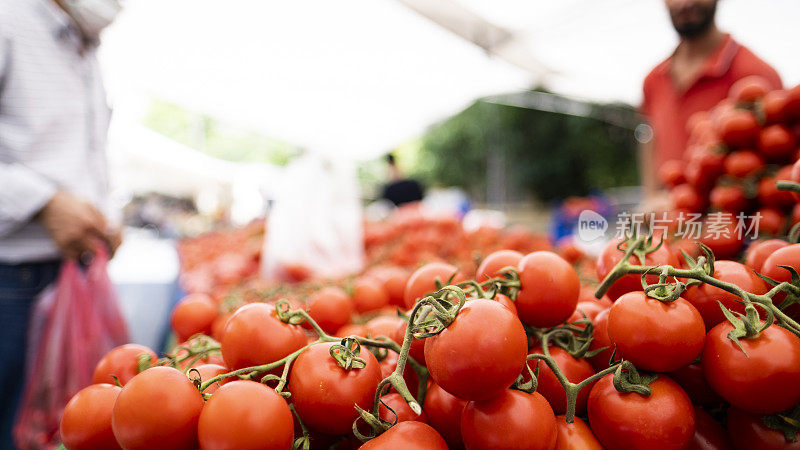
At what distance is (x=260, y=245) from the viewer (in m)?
3.64

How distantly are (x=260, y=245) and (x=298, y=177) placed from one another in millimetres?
835

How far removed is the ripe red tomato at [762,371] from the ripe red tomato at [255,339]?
2.17 feet

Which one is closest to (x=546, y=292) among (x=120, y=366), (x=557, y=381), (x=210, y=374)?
(x=557, y=381)

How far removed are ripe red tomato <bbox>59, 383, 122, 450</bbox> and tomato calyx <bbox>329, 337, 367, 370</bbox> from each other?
0.37 meters

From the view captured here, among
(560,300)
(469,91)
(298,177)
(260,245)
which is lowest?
(260,245)

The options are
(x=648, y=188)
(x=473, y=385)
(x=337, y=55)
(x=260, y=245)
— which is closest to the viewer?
(x=473, y=385)

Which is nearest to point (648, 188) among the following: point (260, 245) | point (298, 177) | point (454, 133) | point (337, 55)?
point (298, 177)

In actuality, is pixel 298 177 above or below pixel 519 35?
below

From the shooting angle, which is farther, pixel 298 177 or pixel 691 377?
pixel 298 177

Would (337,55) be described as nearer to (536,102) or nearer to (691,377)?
(536,102)

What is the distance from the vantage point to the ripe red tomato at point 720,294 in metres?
0.72

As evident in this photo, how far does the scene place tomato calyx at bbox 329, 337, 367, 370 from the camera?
0.68 m

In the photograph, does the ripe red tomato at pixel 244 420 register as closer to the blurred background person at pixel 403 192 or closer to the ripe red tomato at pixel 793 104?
the ripe red tomato at pixel 793 104

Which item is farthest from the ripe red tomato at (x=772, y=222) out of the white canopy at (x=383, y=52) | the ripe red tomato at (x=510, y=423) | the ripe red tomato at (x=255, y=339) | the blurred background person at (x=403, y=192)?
the blurred background person at (x=403, y=192)
